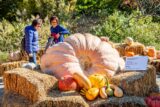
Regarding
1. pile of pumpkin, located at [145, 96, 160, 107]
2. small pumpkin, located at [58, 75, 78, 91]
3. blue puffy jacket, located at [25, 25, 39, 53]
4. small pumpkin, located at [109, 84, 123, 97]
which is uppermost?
blue puffy jacket, located at [25, 25, 39, 53]

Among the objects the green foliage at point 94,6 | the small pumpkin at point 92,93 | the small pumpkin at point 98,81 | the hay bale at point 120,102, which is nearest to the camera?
the hay bale at point 120,102

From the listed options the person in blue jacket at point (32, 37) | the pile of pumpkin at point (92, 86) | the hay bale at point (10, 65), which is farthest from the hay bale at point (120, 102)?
the hay bale at point (10, 65)

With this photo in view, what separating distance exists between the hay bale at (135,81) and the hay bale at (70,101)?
0.69ft

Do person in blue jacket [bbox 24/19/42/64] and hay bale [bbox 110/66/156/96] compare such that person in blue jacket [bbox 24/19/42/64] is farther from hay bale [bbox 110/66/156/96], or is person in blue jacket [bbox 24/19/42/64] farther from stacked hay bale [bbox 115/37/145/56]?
stacked hay bale [bbox 115/37/145/56]

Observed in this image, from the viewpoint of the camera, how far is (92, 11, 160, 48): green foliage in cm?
1501

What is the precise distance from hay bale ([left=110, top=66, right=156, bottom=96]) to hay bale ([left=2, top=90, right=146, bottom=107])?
0.69 feet

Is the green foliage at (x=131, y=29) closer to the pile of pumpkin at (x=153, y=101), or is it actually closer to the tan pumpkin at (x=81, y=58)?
the tan pumpkin at (x=81, y=58)

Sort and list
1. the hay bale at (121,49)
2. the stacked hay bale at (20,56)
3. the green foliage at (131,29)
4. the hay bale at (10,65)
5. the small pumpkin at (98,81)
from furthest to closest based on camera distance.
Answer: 1. the green foliage at (131,29)
2. the hay bale at (121,49)
3. the stacked hay bale at (20,56)
4. the hay bale at (10,65)
5. the small pumpkin at (98,81)

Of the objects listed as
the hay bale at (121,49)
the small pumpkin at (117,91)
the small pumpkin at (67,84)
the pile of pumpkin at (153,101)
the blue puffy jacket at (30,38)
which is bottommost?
the pile of pumpkin at (153,101)

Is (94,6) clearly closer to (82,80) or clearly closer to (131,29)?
(131,29)

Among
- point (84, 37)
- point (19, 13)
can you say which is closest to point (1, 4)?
point (19, 13)

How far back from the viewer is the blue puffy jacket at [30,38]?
30.7ft

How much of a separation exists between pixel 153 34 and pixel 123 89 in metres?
8.91

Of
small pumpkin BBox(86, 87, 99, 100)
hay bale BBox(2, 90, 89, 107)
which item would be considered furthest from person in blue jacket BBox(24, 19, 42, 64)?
small pumpkin BBox(86, 87, 99, 100)
